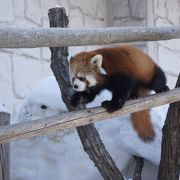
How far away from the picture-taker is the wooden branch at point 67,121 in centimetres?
230

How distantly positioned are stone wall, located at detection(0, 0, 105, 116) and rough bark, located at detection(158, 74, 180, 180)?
1.92 meters

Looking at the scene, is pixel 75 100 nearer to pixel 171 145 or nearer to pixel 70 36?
pixel 171 145

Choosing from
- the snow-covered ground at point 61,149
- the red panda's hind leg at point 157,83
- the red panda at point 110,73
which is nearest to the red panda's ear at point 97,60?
the red panda at point 110,73

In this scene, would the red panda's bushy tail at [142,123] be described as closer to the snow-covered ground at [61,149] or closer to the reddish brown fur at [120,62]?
the snow-covered ground at [61,149]

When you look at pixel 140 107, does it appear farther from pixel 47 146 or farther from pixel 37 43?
pixel 47 146

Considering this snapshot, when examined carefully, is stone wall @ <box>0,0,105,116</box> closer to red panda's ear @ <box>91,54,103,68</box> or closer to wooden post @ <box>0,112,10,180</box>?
wooden post @ <box>0,112,10,180</box>

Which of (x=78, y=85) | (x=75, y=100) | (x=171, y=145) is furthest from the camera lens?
(x=171, y=145)

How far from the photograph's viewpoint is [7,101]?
4.88 metres

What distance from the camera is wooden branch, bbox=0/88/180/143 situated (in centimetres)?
230

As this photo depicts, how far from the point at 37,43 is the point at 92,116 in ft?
1.85

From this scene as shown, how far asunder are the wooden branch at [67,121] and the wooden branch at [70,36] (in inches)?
11.3

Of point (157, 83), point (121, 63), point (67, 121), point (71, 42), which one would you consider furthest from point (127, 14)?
point (71, 42)

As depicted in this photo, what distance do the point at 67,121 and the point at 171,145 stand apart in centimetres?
95

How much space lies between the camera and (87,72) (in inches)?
111
